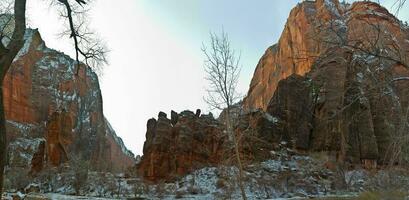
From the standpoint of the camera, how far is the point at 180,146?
1873 inches

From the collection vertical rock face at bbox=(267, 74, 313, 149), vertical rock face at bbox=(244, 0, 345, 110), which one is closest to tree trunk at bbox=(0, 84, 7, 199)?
vertical rock face at bbox=(267, 74, 313, 149)

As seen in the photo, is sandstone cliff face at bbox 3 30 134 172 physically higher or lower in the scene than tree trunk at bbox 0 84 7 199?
higher

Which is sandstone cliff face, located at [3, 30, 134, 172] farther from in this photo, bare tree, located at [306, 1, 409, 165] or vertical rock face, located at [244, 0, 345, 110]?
bare tree, located at [306, 1, 409, 165]

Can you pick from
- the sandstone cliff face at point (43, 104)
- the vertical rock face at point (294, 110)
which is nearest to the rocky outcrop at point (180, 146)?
the vertical rock face at point (294, 110)

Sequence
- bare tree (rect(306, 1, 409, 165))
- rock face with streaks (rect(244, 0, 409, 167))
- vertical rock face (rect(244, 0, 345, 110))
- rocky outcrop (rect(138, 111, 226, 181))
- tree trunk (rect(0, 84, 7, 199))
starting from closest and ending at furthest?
bare tree (rect(306, 1, 409, 165)), rock face with streaks (rect(244, 0, 409, 167)), tree trunk (rect(0, 84, 7, 199)), rocky outcrop (rect(138, 111, 226, 181)), vertical rock face (rect(244, 0, 345, 110))

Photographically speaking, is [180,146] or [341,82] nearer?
[341,82]

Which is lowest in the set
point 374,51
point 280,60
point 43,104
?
point 374,51

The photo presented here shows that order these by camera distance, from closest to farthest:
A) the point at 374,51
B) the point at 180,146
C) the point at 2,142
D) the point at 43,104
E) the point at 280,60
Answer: the point at 374,51
the point at 2,142
the point at 180,146
the point at 280,60
the point at 43,104

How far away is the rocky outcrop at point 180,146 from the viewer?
45.9 meters

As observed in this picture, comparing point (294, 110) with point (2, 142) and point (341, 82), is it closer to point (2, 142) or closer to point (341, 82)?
point (341, 82)

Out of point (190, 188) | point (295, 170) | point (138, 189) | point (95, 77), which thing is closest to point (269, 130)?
point (295, 170)

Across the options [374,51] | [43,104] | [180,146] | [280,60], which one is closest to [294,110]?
[180,146]

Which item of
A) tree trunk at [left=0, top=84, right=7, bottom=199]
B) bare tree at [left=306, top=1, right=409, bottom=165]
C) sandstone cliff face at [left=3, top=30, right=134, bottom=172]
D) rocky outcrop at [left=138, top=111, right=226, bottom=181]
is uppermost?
sandstone cliff face at [left=3, top=30, right=134, bottom=172]

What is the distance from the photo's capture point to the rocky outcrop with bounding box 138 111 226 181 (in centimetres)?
4594
